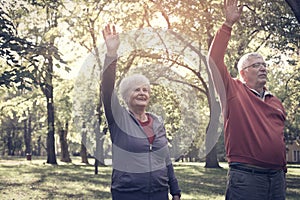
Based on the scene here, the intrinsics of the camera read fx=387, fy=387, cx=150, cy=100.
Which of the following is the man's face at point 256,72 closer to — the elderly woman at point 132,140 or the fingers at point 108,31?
the elderly woman at point 132,140

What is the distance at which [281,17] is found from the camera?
1154 centimetres

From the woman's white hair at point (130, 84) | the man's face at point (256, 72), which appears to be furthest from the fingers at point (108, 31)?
the man's face at point (256, 72)

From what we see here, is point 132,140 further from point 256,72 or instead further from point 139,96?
point 256,72

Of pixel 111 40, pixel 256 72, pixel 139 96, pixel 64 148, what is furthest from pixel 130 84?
pixel 64 148

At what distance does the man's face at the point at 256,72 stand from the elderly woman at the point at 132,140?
39.6 inches

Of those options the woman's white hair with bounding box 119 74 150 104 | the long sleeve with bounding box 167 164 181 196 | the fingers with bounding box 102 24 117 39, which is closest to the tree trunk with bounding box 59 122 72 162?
the long sleeve with bounding box 167 164 181 196

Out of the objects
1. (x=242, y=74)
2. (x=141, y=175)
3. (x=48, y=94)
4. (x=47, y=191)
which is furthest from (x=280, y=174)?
(x=48, y=94)

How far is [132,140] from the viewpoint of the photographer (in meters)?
3.24

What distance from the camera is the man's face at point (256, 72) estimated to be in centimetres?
362

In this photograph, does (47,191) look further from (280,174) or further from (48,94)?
(48,94)

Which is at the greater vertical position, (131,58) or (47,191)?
(131,58)

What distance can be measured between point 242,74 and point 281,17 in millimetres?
8649

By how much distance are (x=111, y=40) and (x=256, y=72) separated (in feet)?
4.59

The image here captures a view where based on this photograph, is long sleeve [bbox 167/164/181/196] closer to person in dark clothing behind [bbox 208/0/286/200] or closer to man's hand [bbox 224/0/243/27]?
person in dark clothing behind [bbox 208/0/286/200]
